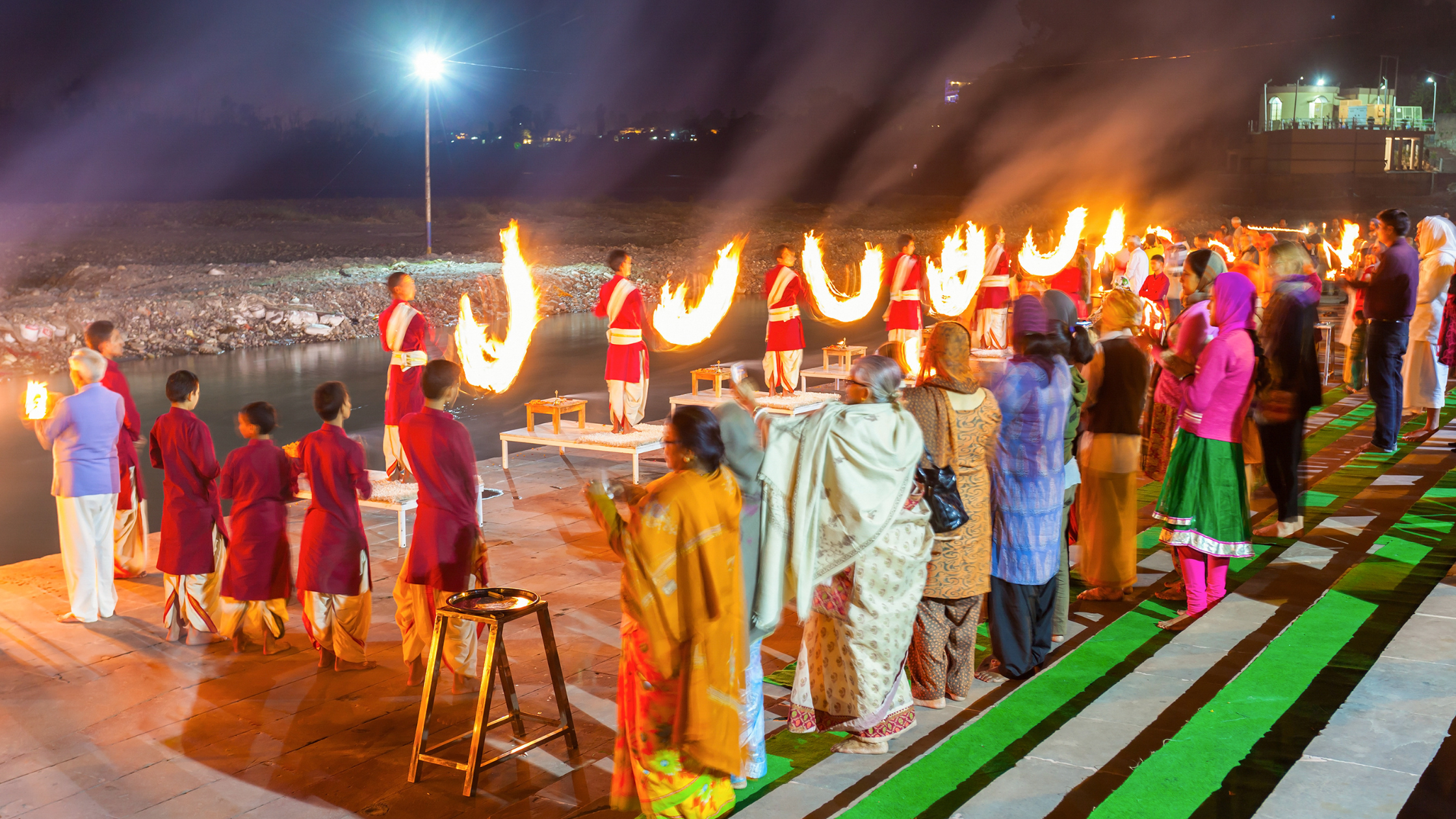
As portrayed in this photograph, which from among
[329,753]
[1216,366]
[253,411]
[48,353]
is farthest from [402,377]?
[48,353]

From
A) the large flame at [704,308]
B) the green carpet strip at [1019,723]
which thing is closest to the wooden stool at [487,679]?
the green carpet strip at [1019,723]

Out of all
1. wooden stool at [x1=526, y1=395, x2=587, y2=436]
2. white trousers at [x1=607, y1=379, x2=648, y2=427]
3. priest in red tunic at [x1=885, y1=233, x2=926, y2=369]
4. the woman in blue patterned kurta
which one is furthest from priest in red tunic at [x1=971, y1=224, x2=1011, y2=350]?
the woman in blue patterned kurta

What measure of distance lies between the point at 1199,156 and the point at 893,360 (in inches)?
2666

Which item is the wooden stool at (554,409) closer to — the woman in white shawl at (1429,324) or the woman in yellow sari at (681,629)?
the woman in yellow sari at (681,629)

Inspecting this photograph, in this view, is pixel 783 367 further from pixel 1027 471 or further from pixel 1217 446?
pixel 1027 471

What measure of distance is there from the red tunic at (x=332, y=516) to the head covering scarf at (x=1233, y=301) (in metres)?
4.26

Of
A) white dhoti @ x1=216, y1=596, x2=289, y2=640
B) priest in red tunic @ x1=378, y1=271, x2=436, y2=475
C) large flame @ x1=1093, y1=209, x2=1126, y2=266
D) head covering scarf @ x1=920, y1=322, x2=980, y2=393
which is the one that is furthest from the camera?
large flame @ x1=1093, y1=209, x2=1126, y2=266

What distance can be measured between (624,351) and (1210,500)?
5.49m

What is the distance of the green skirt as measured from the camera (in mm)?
5234

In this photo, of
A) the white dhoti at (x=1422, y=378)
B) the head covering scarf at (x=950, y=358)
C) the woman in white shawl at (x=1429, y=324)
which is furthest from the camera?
the white dhoti at (x=1422, y=378)

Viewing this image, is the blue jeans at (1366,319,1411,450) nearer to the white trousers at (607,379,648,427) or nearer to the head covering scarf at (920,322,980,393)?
the head covering scarf at (920,322,980,393)

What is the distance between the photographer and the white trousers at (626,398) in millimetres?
9367

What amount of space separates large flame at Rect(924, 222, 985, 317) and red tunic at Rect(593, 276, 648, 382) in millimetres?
4938

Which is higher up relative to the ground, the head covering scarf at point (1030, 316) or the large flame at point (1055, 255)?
the large flame at point (1055, 255)
